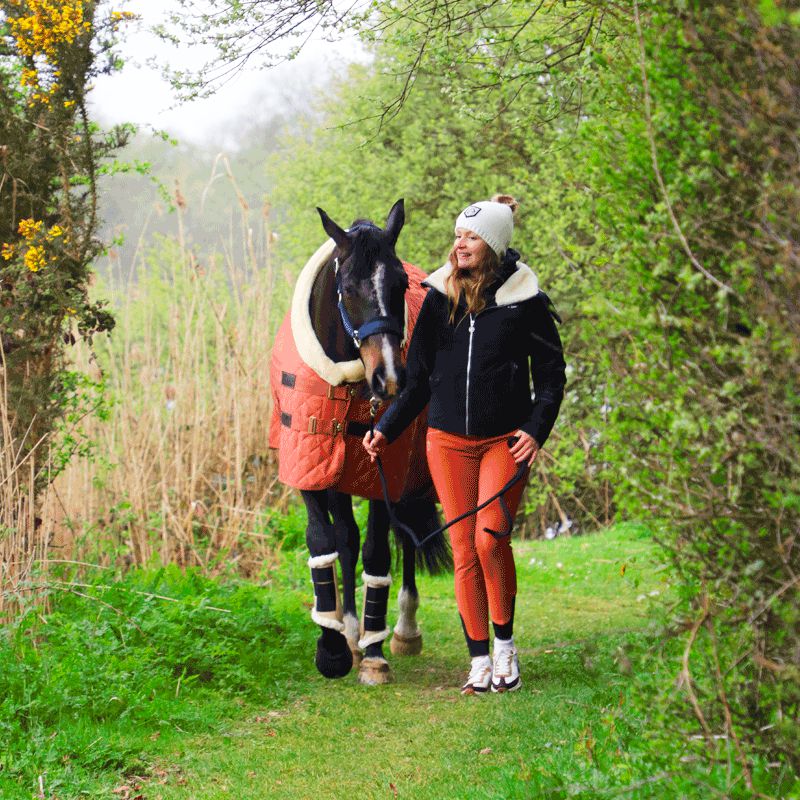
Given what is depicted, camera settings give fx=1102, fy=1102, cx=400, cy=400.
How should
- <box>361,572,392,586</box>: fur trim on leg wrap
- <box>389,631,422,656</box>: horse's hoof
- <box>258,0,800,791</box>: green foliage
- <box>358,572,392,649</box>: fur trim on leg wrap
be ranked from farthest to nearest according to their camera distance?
<box>389,631,422,656</box>: horse's hoof, <box>361,572,392,586</box>: fur trim on leg wrap, <box>358,572,392,649</box>: fur trim on leg wrap, <box>258,0,800,791</box>: green foliage

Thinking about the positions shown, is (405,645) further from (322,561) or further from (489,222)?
(489,222)

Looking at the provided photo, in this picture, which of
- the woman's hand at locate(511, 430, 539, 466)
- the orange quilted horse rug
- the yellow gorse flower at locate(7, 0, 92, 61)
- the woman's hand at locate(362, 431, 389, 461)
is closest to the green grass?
the woman's hand at locate(511, 430, 539, 466)

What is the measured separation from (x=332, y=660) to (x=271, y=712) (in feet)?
1.68

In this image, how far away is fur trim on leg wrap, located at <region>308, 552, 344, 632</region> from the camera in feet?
16.5

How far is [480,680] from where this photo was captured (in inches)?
186

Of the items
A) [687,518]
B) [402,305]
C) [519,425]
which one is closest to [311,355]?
[402,305]

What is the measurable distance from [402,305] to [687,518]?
2344 millimetres

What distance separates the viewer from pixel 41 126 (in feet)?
16.8

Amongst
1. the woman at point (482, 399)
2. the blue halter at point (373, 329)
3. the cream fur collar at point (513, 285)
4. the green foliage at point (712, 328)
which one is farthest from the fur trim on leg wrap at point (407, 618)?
the green foliage at point (712, 328)

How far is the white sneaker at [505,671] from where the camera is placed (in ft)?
15.4

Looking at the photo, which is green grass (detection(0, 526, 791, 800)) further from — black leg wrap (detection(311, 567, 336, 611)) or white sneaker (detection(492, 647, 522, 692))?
black leg wrap (detection(311, 567, 336, 611))

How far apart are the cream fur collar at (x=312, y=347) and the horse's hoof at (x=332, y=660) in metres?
1.25

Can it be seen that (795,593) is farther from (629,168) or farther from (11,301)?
(11,301)

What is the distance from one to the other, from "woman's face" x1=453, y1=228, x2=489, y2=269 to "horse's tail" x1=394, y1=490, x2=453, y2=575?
186cm
